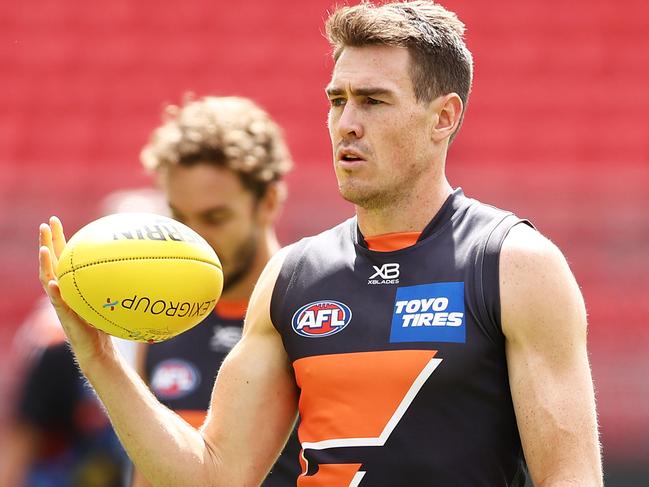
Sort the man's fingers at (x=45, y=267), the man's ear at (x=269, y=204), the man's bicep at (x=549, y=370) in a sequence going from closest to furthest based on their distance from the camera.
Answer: the man's bicep at (x=549, y=370), the man's fingers at (x=45, y=267), the man's ear at (x=269, y=204)

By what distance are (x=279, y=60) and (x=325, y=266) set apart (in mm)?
9246

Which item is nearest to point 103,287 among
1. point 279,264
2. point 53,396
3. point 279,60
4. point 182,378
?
point 279,264

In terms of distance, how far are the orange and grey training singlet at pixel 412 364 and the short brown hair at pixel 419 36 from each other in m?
0.38

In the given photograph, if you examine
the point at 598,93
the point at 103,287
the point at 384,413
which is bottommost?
the point at 384,413

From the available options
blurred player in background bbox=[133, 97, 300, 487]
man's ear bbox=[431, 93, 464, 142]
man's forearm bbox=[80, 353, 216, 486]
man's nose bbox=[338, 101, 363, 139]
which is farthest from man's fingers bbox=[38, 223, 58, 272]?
blurred player in background bbox=[133, 97, 300, 487]

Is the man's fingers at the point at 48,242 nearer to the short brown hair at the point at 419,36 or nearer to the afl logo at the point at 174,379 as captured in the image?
the short brown hair at the point at 419,36

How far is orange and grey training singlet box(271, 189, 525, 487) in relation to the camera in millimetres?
3338

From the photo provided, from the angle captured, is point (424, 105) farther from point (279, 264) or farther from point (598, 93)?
point (598, 93)

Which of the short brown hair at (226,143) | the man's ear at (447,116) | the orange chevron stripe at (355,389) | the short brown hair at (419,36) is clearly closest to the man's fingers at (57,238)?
the orange chevron stripe at (355,389)

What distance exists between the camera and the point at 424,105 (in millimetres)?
3643

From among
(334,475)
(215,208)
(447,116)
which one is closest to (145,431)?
(334,475)

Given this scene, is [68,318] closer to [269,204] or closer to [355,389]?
[355,389]

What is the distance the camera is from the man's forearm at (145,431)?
351 centimetres

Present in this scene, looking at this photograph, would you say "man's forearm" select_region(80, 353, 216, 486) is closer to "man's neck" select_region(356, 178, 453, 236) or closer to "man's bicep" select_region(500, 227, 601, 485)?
"man's neck" select_region(356, 178, 453, 236)
